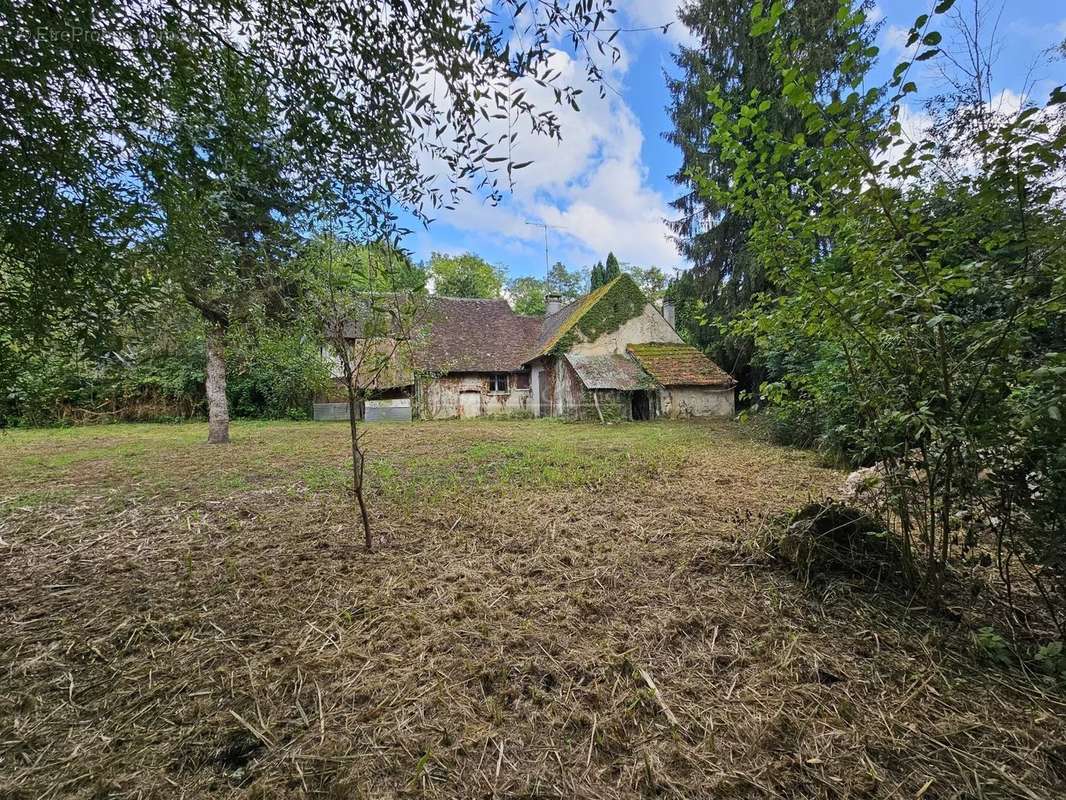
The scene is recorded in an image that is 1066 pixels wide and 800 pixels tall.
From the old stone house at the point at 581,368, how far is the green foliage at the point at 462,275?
51.5 ft

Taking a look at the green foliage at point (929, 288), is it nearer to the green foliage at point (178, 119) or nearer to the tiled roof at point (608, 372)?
the green foliage at point (178, 119)

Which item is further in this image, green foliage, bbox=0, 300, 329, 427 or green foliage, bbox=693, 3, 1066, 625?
green foliage, bbox=0, 300, 329, 427

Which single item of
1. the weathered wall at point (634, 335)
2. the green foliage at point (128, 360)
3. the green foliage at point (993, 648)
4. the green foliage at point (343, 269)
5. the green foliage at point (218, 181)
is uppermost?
the weathered wall at point (634, 335)

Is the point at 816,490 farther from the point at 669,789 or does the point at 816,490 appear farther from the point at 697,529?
the point at 669,789

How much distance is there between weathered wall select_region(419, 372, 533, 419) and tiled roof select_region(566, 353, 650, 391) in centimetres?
482

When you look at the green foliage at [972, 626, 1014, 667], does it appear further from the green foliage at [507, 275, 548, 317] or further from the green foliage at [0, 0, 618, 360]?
the green foliage at [507, 275, 548, 317]

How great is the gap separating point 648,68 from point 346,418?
19.4 m

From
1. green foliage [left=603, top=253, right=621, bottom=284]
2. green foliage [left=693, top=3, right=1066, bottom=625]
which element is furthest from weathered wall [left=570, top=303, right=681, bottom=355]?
green foliage [left=693, top=3, right=1066, bottom=625]

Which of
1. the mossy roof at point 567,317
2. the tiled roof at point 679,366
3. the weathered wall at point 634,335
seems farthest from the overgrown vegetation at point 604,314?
the tiled roof at point 679,366

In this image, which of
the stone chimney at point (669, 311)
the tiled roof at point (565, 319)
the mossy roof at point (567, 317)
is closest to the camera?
the mossy roof at point (567, 317)

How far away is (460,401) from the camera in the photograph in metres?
21.3

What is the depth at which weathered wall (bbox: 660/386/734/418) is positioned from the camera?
57.3 feet

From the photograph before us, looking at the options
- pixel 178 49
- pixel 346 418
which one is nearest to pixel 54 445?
pixel 346 418

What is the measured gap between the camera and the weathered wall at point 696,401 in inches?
687
